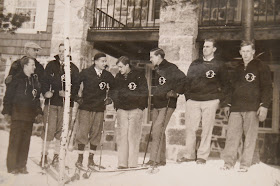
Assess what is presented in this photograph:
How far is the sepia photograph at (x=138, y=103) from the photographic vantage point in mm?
3891

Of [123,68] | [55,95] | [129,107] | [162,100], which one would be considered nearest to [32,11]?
[55,95]

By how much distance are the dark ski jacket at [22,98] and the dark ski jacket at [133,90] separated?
980mm

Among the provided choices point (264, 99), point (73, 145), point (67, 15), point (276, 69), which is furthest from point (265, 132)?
point (67, 15)

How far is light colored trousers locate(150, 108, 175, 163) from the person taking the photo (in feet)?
13.5

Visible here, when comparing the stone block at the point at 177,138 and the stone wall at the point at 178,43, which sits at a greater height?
the stone wall at the point at 178,43

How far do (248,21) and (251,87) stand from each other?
0.87m

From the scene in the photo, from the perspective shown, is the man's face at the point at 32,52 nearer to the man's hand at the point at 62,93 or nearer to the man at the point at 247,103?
the man's hand at the point at 62,93

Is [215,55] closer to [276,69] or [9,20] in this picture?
[276,69]

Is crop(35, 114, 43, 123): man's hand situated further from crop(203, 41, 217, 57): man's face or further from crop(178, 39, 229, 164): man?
crop(203, 41, 217, 57): man's face

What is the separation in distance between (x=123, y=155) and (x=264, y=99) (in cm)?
169

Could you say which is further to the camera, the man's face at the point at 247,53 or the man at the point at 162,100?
the man at the point at 162,100

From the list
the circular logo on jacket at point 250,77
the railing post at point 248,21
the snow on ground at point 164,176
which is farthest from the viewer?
the railing post at point 248,21

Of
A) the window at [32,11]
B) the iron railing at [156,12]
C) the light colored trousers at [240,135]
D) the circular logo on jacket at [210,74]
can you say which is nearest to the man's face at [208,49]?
the circular logo on jacket at [210,74]

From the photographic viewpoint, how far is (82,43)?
16.0 feet
